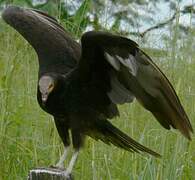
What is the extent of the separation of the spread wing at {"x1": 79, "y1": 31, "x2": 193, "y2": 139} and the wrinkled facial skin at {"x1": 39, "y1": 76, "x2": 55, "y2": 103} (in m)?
0.13

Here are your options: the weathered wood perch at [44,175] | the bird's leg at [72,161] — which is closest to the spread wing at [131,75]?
the bird's leg at [72,161]

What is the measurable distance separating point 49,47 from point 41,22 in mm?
210

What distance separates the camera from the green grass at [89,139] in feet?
8.30

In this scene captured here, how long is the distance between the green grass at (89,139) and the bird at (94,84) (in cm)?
8

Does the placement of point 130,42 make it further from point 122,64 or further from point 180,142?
point 180,142

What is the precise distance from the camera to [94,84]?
2.60 meters

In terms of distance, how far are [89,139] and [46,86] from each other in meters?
0.49

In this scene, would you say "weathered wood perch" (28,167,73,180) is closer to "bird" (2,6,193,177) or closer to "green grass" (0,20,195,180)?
"bird" (2,6,193,177)

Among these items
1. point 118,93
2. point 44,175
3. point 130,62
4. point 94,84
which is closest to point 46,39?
point 94,84

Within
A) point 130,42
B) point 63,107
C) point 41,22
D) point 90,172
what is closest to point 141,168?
point 90,172

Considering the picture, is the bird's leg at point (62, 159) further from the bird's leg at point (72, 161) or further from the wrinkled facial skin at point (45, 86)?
the wrinkled facial skin at point (45, 86)

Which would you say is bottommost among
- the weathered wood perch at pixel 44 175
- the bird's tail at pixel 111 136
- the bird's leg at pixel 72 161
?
the weathered wood perch at pixel 44 175

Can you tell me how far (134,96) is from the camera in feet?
8.15

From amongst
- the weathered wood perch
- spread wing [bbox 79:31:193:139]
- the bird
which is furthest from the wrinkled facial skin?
the weathered wood perch
